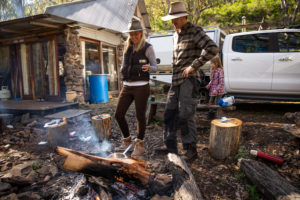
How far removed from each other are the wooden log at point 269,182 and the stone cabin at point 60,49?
6437mm

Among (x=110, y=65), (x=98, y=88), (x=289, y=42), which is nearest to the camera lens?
(x=289, y=42)

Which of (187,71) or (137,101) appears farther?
(137,101)

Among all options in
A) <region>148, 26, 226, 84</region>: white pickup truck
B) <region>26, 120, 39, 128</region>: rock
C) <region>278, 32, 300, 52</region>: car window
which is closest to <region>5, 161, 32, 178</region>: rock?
<region>26, 120, 39, 128</region>: rock

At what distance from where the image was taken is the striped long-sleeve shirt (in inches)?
95.7

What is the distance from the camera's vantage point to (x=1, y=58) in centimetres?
887

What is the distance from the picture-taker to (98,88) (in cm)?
743

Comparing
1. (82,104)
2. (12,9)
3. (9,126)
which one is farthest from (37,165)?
(12,9)

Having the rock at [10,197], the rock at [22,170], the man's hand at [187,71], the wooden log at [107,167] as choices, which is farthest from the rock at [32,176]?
the man's hand at [187,71]

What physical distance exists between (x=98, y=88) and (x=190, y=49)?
5542mm

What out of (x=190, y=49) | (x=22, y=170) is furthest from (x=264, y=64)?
(x=22, y=170)

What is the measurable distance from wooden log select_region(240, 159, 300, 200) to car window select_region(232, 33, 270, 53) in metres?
3.82

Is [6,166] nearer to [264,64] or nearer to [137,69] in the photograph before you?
[137,69]

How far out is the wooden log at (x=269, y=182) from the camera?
176cm

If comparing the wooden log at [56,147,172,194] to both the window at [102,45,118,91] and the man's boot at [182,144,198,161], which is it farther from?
the window at [102,45,118,91]
